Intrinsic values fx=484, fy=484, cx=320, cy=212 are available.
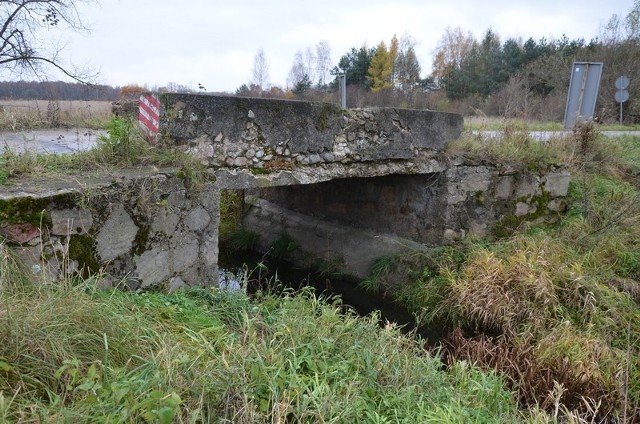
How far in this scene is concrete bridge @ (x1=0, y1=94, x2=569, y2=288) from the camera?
3.35m

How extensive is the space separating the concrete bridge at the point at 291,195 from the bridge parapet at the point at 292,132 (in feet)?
0.04

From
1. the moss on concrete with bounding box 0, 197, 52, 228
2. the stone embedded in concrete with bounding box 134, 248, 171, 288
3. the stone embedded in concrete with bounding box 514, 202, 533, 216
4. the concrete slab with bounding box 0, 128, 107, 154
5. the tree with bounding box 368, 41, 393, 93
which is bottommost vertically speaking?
the stone embedded in concrete with bounding box 134, 248, 171, 288

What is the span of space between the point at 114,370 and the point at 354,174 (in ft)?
12.4

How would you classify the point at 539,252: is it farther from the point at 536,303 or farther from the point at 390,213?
the point at 390,213

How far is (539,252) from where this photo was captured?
5.89m

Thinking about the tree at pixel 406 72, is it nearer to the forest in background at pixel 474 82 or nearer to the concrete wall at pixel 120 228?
the forest in background at pixel 474 82

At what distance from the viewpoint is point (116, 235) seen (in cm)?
363

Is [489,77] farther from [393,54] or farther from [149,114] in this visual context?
[149,114]

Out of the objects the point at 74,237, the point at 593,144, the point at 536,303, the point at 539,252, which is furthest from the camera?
the point at 593,144

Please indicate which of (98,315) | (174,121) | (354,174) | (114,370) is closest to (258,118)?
(174,121)

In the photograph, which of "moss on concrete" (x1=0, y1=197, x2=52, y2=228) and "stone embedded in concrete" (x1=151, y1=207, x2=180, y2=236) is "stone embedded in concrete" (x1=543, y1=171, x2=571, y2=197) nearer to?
"stone embedded in concrete" (x1=151, y1=207, x2=180, y2=236)

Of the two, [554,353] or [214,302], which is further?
[554,353]

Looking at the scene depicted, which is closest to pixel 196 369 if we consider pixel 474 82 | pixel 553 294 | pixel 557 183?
pixel 553 294

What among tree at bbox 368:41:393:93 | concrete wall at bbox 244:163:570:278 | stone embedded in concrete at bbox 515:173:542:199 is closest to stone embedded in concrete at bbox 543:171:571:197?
concrete wall at bbox 244:163:570:278
